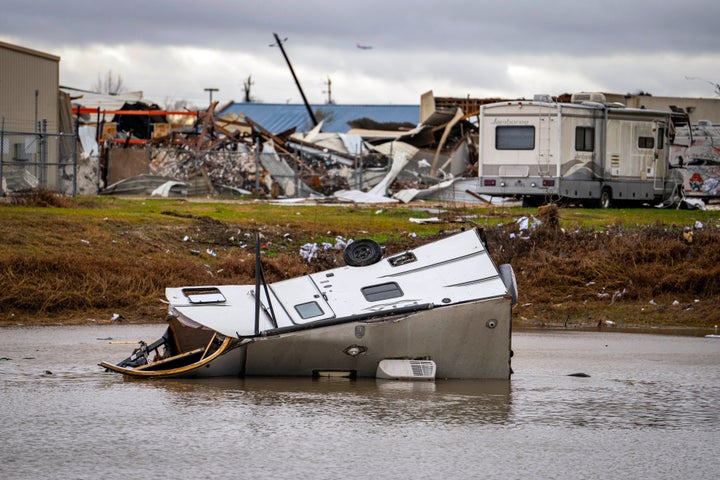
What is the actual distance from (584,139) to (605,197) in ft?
6.95

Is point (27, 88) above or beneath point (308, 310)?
above

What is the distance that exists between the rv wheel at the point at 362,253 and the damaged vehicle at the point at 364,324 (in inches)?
1.9

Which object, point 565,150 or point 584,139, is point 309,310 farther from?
point 584,139

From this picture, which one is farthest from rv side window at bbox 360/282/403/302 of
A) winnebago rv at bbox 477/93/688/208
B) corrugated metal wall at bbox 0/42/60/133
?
corrugated metal wall at bbox 0/42/60/133

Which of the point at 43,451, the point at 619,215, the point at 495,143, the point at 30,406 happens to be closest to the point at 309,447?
the point at 43,451

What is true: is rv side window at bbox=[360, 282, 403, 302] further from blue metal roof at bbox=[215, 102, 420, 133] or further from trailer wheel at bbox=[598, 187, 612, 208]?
blue metal roof at bbox=[215, 102, 420, 133]

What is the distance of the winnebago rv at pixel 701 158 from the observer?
138 ft

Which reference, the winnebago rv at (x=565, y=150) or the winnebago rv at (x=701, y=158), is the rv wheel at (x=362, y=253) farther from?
the winnebago rv at (x=701, y=158)

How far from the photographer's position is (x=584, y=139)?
114ft

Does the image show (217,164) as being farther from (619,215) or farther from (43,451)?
(43,451)

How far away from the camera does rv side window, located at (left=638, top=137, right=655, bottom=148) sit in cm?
3656

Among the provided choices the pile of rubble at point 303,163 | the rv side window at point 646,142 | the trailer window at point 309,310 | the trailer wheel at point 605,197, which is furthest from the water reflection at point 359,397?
the pile of rubble at point 303,163

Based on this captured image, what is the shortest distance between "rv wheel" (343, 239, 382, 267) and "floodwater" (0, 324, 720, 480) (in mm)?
1737

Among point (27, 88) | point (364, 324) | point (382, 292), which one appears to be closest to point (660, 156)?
point (27, 88)
